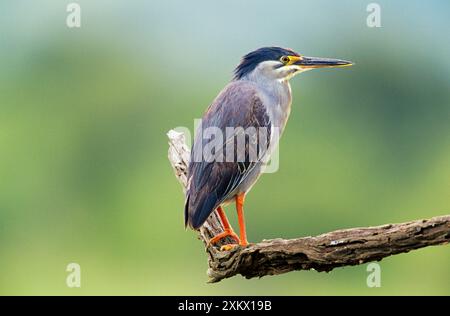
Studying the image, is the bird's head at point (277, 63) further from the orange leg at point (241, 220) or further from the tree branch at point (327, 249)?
the tree branch at point (327, 249)

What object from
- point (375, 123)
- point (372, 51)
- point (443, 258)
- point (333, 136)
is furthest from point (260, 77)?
point (372, 51)

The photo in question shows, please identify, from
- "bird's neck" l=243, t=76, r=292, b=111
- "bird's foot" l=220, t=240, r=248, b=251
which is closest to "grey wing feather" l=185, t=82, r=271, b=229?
"bird's neck" l=243, t=76, r=292, b=111

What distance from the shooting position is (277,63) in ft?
12.3

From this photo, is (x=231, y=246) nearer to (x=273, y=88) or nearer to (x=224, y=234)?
(x=224, y=234)

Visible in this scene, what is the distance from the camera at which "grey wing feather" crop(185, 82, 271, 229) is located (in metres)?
3.38

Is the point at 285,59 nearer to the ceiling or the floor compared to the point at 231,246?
nearer to the ceiling

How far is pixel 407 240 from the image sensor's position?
2814 millimetres

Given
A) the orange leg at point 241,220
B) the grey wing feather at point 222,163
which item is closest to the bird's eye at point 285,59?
the grey wing feather at point 222,163

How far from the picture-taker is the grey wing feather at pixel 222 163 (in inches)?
133

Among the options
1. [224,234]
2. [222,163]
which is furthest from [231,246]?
[222,163]

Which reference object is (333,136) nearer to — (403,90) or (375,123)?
(375,123)

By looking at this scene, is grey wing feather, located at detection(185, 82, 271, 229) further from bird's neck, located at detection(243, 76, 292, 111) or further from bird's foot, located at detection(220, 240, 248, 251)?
bird's foot, located at detection(220, 240, 248, 251)

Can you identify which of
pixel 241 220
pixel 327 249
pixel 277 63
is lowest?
pixel 327 249

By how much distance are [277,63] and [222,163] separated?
0.62m
